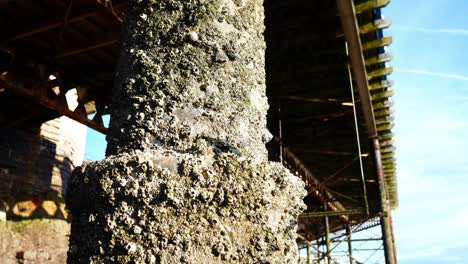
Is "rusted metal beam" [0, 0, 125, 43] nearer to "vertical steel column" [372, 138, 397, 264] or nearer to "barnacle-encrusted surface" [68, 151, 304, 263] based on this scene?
"barnacle-encrusted surface" [68, 151, 304, 263]

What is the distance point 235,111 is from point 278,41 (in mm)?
5773

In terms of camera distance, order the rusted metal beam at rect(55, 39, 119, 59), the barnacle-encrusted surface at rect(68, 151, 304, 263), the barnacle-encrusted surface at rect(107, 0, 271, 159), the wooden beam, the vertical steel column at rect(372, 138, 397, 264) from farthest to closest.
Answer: the vertical steel column at rect(372, 138, 397, 264) → the wooden beam → the rusted metal beam at rect(55, 39, 119, 59) → the barnacle-encrusted surface at rect(107, 0, 271, 159) → the barnacle-encrusted surface at rect(68, 151, 304, 263)

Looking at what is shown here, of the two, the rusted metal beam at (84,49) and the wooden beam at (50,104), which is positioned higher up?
the rusted metal beam at (84,49)

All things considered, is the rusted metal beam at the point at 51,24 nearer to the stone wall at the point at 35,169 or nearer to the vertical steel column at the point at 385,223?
the stone wall at the point at 35,169

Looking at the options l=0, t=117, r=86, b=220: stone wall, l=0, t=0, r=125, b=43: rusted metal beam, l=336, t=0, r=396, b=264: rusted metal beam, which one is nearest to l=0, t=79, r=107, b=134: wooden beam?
l=0, t=0, r=125, b=43: rusted metal beam

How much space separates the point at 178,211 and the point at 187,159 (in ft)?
0.40

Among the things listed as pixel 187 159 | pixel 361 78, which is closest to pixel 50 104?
pixel 361 78

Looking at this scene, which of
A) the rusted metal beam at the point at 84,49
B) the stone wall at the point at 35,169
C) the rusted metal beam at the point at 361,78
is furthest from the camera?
the stone wall at the point at 35,169

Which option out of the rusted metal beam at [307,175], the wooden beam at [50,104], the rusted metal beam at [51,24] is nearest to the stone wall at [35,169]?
the wooden beam at [50,104]

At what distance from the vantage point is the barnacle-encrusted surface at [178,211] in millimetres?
968

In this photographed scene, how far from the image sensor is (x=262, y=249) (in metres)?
1.01

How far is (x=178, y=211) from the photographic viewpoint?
3.22 ft

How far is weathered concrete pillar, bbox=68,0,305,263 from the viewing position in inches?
38.6

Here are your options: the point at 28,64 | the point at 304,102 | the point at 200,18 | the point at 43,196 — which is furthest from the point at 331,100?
the point at 200,18
